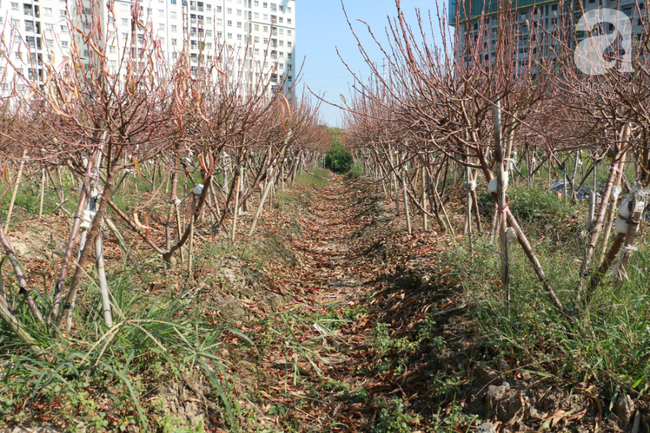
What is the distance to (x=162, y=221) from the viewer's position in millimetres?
8406

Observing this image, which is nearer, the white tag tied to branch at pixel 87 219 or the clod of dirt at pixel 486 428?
the clod of dirt at pixel 486 428

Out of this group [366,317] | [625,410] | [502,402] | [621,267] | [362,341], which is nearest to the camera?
[625,410]

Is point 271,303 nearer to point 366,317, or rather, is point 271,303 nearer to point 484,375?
point 366,317

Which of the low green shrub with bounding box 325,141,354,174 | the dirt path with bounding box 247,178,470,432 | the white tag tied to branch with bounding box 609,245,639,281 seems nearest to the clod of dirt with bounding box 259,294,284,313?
the dirt path with bounding box 247,178,470,432

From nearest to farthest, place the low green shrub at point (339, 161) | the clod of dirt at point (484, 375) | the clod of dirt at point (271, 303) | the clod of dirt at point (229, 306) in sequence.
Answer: the clod of dirt at point (484, 375) < the clod of dirt at point (229, 306) < the clod of dirt at point (271, 303) < the low green shrub at point (339, 161)

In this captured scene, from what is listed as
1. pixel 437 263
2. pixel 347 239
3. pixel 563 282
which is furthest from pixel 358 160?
pixel 563 282

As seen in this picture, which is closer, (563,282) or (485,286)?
(563,282)

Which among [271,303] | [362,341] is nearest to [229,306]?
[271,303]

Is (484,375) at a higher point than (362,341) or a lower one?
higher

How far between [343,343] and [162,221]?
5.29 meters

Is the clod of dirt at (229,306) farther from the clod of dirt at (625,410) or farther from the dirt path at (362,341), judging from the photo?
the clod of dirt at (625,410)

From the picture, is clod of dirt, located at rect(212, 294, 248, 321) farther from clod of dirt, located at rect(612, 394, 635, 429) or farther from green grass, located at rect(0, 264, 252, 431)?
clod of dirt, located at rect(612, 394, 635, 429)

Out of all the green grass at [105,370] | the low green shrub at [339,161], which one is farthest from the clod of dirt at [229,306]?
the low green shrub at [339,161]

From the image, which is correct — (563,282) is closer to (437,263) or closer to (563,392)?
(563,392)
